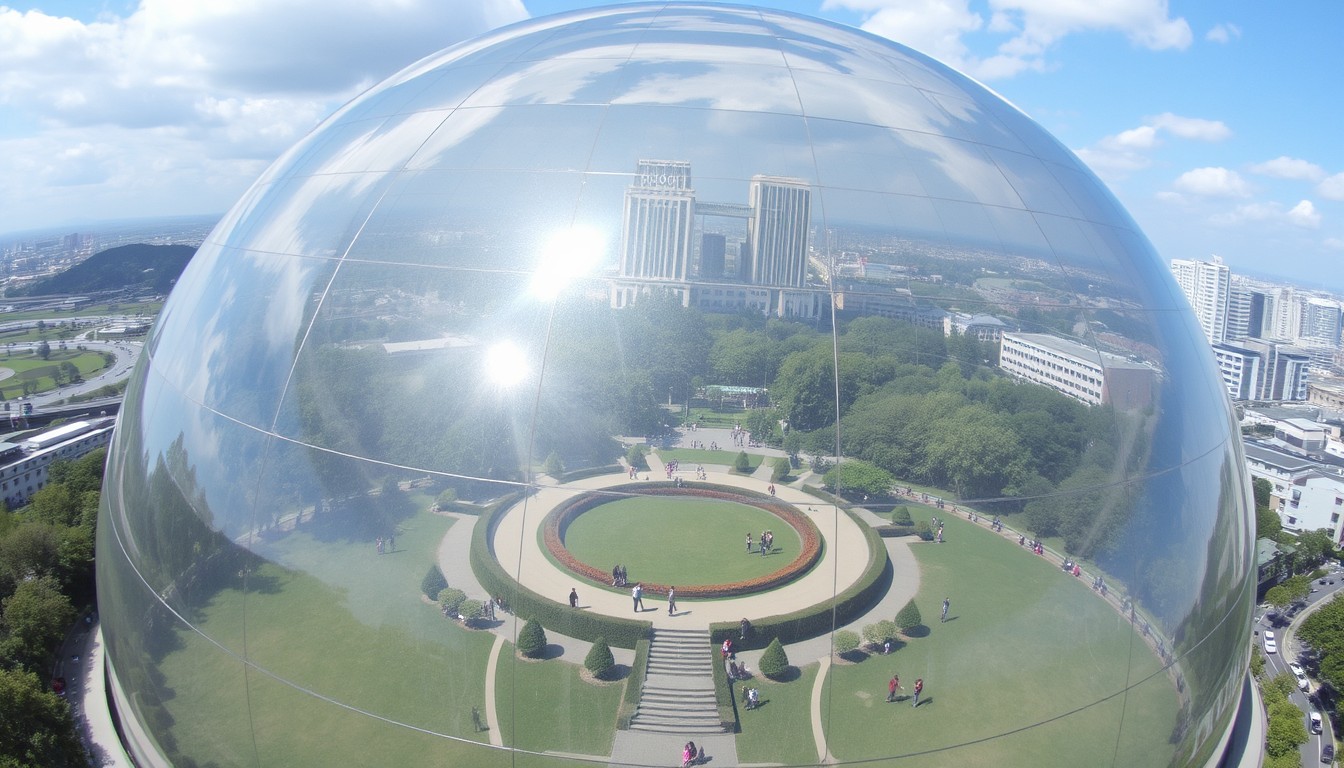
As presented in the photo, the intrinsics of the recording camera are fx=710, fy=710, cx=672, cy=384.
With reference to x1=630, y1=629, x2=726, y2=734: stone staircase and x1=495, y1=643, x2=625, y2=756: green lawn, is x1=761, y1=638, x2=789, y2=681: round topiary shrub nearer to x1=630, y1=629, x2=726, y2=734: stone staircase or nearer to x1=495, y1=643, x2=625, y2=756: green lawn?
x1=630, y1=629, x2=726, y2=734: stone staircase

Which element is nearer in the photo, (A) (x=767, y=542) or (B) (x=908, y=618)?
(B) (x=908, y=618)

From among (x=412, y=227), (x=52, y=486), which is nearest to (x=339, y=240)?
(x=412, y=227)

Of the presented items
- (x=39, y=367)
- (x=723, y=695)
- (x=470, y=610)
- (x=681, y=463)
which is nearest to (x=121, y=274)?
(x=39, y=367)

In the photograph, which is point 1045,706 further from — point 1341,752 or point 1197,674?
point 1341,752

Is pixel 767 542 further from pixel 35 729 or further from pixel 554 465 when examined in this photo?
pixel 35 729

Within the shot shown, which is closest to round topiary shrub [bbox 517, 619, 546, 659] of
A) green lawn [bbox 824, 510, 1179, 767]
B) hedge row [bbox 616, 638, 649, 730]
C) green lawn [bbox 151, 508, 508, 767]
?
green lawn [bbox 151, 508, 508, 767]
